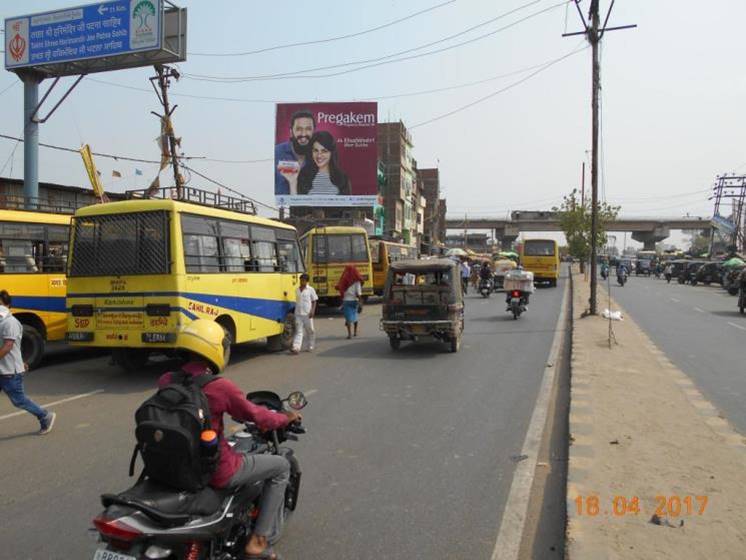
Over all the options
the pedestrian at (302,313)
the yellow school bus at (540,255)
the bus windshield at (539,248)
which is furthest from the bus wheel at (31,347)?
the bus windshield at (539,248)

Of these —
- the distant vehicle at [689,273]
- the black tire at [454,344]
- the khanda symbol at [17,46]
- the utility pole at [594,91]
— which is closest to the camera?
the black tire at [454,344]

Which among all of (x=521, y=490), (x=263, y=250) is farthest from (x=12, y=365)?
(x=263, y=250)

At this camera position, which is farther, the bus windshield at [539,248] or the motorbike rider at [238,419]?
the bus windshield at [539,248]

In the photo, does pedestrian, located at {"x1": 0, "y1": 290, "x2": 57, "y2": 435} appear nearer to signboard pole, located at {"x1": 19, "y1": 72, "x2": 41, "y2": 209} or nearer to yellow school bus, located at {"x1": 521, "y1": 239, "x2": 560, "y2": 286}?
signboard pole, located at {"x1": 19, "y1": 72, "x2": 41, "y2": 209}

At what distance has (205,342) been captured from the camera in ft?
10.7

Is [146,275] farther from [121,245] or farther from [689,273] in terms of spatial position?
[689,273]

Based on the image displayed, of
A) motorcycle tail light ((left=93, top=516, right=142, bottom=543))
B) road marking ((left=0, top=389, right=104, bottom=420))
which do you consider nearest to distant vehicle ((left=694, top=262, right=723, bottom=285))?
road marking ((left=0, top=389, right=104, bottom=420))

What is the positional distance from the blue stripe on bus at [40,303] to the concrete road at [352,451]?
1.04 metres

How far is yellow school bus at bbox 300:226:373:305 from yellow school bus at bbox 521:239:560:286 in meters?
17.9

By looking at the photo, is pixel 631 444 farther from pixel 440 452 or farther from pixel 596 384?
pixel 596 384

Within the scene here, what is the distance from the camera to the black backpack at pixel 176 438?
109 inches
